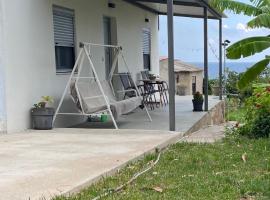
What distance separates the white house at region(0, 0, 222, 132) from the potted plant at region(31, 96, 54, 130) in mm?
129

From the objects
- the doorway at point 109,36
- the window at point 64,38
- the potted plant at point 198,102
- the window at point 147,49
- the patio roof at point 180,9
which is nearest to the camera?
the window at point 64,38

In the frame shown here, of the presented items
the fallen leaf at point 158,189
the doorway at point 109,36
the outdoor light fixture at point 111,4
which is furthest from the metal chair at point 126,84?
the fallen leaf at point 158,189

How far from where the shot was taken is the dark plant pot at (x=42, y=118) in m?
9.35

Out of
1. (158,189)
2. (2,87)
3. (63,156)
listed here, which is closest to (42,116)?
(2,87)

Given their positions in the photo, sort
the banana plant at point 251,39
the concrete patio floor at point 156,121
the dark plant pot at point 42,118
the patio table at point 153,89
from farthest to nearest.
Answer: the patio table at point 153,89
the concrete patio floor at point 156,121
the dark plant pot at point 42,118
the banana plant at point 251,39

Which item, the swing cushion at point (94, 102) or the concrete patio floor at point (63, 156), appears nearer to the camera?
the concrete patio floor at point (63, 156)

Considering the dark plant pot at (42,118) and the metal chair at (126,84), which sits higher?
the metal chair at (126,84)

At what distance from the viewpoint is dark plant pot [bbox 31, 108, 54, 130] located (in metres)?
9.35

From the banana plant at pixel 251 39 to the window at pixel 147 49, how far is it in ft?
32.1

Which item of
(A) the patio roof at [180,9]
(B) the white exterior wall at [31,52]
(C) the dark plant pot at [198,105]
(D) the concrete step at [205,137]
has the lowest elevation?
(D) the concrete step at [205,137]

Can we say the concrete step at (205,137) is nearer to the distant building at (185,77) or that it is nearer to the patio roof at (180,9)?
the patio roof at (180,9)

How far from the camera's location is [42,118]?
937 cm

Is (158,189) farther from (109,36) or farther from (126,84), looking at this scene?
(109,36)

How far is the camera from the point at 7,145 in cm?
762
